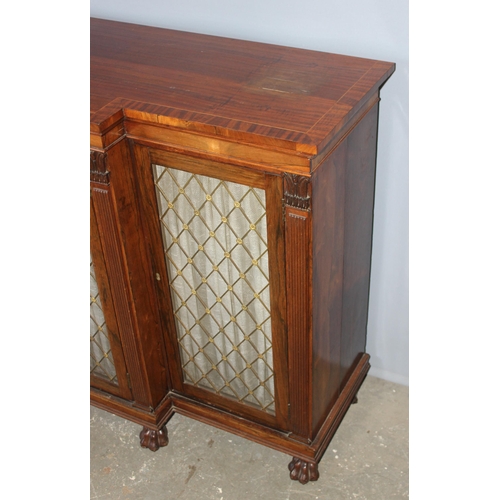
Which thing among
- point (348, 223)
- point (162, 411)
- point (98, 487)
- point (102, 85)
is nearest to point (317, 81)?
point (348, 223)

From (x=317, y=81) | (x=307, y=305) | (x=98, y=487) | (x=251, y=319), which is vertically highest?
(x=317, y=81)

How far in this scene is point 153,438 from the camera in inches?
91.5

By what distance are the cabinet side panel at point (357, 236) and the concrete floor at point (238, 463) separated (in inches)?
9.3

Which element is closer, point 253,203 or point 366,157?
point 253,203

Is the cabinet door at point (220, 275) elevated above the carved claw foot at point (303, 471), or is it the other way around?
the cabinet door at point (220, 275)

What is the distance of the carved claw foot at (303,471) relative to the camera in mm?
2184

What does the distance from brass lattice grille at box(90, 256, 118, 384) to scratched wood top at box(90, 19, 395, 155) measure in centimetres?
56

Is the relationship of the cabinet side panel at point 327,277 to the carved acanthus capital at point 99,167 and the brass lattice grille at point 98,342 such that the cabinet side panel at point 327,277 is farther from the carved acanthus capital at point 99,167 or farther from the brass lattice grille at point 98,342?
the brass lattice grille at point 98,342

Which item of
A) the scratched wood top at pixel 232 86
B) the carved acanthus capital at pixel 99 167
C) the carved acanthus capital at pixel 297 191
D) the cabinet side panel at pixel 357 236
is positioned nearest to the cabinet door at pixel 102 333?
the carved acanthus capital at pixel 99 167

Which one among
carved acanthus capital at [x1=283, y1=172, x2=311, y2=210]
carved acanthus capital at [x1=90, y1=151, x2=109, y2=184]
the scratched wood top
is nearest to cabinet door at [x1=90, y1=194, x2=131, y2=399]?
carved acanthus capital at [x1=90, y1=151, x2=109, y2=184]

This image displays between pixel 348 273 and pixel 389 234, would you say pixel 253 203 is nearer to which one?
pixel 348 273

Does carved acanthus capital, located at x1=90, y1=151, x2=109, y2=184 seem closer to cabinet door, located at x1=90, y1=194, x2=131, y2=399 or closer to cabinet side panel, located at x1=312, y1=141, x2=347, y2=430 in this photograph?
cabinet door, located at x1=90, y1=194, x2=131, y2=399

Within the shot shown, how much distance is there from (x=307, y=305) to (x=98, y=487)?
1.00 metres

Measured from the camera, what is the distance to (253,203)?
5.71ft
